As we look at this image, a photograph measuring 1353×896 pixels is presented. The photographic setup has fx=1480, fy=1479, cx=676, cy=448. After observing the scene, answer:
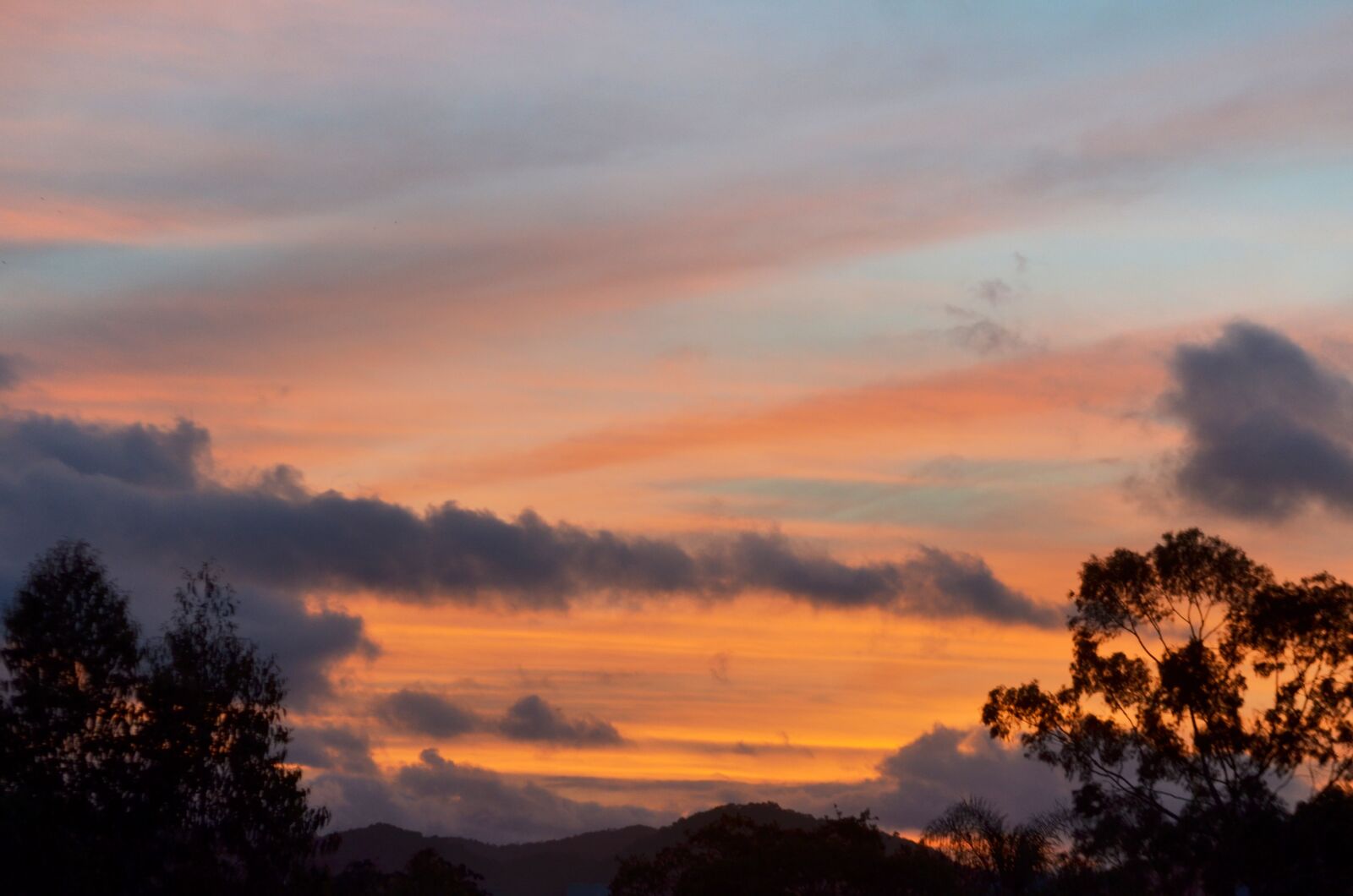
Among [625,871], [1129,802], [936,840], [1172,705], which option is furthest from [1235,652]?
[625,871]

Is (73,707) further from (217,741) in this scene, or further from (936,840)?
(936,840)

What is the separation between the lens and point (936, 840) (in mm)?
55562

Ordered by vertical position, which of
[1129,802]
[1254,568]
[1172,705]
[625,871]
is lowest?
[625,871]

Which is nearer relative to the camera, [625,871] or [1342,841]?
[1342,841]

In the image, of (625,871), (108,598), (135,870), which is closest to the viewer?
(135,870)

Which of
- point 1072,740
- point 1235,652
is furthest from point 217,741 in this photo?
point 1235,652

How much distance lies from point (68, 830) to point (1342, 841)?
4347cm

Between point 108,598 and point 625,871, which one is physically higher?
point 108,598

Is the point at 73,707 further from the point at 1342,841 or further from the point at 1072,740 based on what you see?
the point at 1342,841

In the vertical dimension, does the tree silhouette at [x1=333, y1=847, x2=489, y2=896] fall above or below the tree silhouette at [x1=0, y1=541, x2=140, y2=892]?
below

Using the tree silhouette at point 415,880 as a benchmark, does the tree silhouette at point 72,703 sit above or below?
above

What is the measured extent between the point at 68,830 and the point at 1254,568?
4307 centimetres

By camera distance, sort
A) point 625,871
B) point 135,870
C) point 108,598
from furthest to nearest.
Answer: point 625,871, point 108,598, point 135,870

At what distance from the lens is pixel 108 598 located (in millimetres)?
53281
